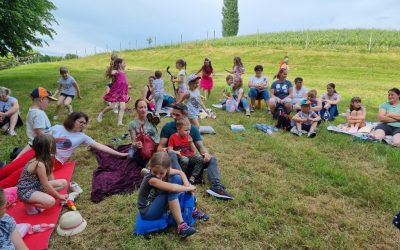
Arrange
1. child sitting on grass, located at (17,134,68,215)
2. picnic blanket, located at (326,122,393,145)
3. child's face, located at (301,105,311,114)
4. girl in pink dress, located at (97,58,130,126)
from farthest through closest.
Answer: girl in pink dress, located at (97,58,130,126), child's face, located at (301,105,311,114), picnic blanket, located at (326,122,393,145), child sitting on grass, located at (17,134,68,215)

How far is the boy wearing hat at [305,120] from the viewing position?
8406 mm

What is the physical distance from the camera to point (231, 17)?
70812 mm

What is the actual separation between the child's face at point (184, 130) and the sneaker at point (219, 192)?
1007 mm

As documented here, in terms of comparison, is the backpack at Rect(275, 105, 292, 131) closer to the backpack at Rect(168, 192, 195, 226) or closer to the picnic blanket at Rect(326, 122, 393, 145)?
the picnic blanket at Rect(326, 122, 393, 145)

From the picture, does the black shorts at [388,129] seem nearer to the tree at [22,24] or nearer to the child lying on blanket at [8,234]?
the child lying on blanket at [8,234]

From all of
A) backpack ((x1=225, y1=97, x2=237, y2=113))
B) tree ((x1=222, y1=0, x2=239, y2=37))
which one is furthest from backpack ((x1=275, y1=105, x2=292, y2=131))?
tree ((x1=222, y1=0, x2=239, y2=37))

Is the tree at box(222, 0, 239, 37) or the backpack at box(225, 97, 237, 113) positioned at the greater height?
the tree at box(222, 0, 239, 37)

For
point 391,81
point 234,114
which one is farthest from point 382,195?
point 391,81

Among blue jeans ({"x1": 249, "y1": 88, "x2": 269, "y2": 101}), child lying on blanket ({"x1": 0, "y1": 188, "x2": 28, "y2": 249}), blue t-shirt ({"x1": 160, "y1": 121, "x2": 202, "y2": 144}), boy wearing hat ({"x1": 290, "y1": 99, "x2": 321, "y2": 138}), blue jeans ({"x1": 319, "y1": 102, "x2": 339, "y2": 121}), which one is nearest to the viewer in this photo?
child lying on blanket ({"x1": 0, "y1": 188, "x2": 28, "y2": 249})

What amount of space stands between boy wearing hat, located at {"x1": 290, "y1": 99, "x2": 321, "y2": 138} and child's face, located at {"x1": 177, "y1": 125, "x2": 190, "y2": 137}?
4083mm

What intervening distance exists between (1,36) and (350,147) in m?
16.7

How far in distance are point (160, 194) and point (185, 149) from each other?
1551 mm

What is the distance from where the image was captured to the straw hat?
4.09 metres

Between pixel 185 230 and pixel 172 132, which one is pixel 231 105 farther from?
pixel 185 230
